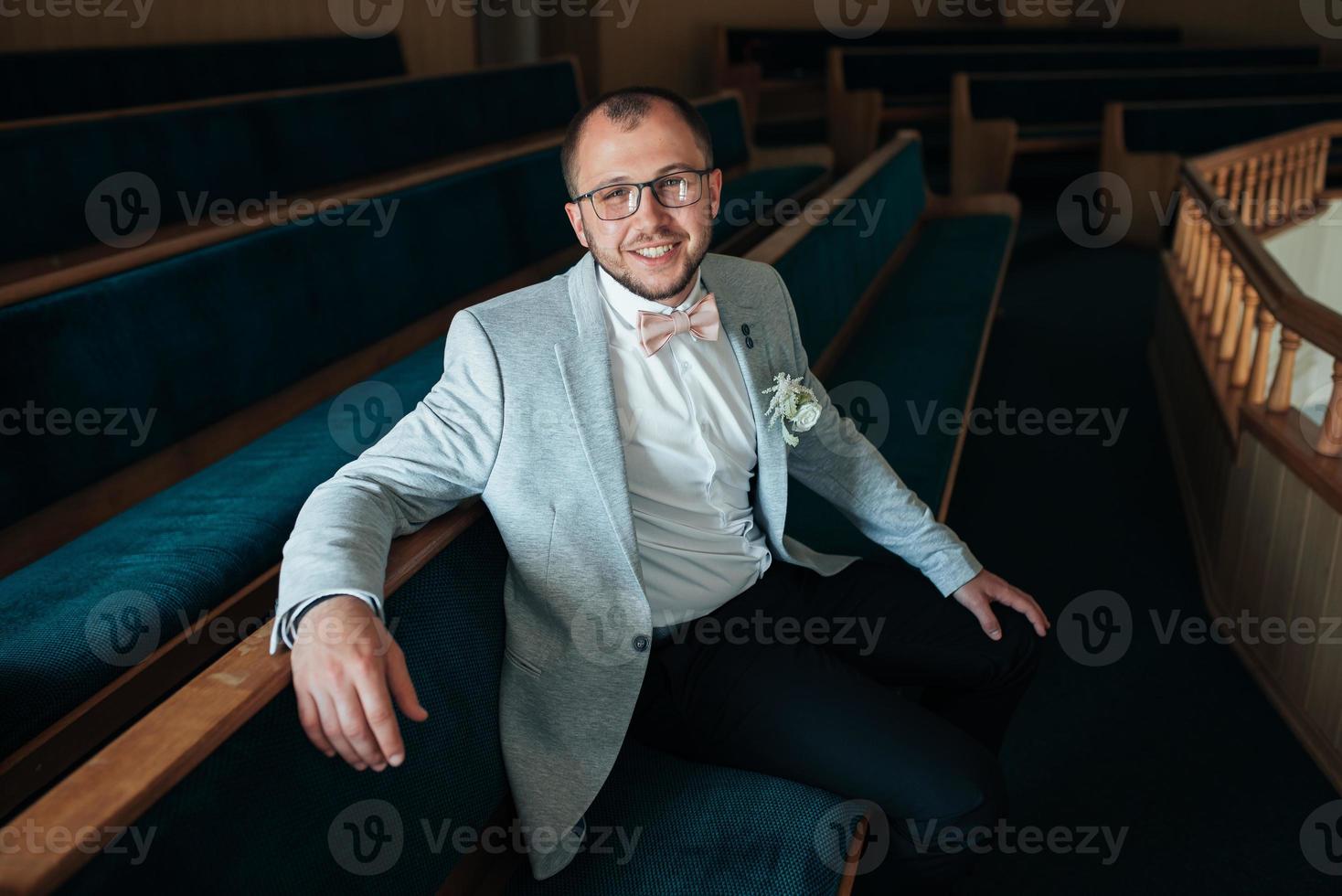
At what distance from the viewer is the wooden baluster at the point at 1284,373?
2.70 metres

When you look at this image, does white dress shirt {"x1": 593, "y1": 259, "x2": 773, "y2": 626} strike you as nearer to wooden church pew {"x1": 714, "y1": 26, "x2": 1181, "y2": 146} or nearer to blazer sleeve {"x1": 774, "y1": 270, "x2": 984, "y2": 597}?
blazer sleeve {"x1": 774, "y1": 270, "x2": 984, "y2": 597}

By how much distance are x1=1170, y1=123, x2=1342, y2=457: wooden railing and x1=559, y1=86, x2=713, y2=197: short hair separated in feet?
5.29

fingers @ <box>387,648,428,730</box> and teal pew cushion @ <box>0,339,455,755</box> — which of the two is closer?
fingers @ <box>387,648,428,730</box>

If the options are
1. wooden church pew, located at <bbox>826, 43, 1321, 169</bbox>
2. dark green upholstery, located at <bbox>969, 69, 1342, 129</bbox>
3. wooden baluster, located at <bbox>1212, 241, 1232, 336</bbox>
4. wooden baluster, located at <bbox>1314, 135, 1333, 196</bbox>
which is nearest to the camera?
wooden baluster, located at <bbox>1212, 241, 1232, 336</bbox>

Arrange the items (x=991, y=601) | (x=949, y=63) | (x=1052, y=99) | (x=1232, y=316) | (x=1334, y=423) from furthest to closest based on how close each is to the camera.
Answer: (x=949, y=63)
(x=1052, y=99)
(x=1232, y=316)
(x=1334, y=423)
(x=991, y=601)

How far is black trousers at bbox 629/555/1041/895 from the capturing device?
145cm

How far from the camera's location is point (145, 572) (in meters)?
1.83

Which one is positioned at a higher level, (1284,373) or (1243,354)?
(1284,373)

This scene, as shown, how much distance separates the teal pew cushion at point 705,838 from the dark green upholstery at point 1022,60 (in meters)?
7.51

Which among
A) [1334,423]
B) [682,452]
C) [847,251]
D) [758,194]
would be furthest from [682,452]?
[758,194]

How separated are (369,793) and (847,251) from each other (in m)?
2.72

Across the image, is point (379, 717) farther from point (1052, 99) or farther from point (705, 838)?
point (1052, 99)

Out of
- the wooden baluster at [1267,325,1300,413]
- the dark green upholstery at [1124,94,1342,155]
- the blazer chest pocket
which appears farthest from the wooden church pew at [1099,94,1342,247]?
the blazer chest pocket

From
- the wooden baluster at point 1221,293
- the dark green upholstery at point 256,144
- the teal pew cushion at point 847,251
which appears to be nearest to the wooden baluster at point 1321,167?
the teal pew cushion at point 847,251
